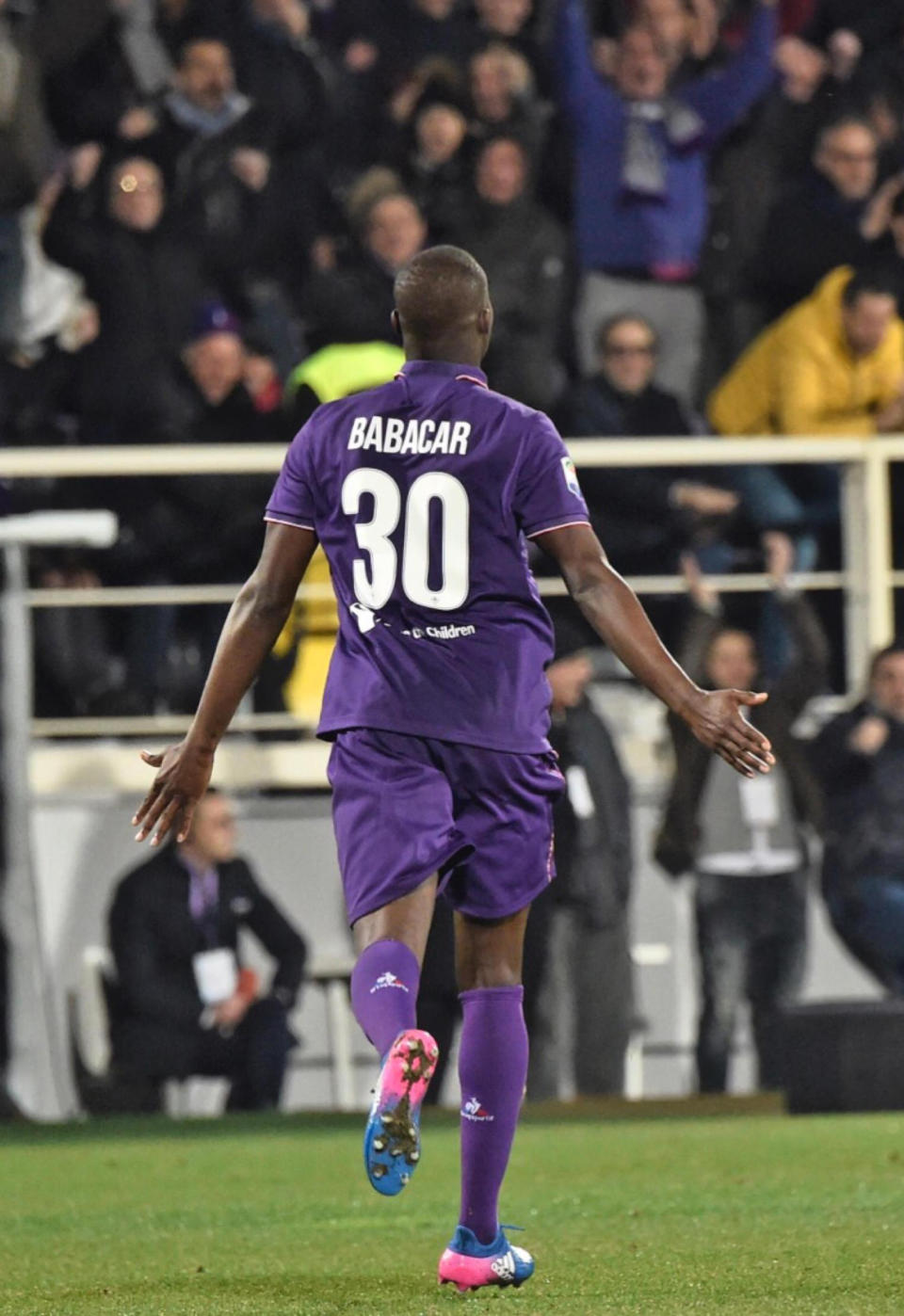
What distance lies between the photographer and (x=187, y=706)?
10891mm

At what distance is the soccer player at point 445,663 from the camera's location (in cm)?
481

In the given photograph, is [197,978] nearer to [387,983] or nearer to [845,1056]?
[845,1056]

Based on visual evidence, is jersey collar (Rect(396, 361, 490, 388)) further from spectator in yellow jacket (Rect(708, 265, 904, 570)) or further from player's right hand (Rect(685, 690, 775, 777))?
spectator in yellow jacket (Rect(708, 265, 904, 570))

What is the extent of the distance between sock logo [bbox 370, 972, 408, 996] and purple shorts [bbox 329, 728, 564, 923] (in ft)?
0.50

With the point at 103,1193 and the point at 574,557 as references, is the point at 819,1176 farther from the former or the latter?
the point at 574,557

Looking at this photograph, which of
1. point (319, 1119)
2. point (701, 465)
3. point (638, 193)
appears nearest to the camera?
point (319, 1119)

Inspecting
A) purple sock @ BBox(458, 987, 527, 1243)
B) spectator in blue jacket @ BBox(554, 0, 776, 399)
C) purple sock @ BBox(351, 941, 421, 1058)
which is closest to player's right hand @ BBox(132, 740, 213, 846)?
purple sock @ BBox(351, 941, 421, 1058)

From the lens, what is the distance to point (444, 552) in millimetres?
4832

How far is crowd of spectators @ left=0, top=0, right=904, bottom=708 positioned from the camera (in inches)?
440

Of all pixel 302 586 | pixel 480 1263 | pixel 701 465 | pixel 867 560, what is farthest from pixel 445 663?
pixel 701 465

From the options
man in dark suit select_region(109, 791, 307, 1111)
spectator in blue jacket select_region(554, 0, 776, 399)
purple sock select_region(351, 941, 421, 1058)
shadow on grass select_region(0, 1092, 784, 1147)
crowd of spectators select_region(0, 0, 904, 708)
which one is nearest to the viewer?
purple sock select_region(351, 941, 421, 1058)

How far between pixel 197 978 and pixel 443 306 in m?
5.82

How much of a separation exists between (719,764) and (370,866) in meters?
6.43

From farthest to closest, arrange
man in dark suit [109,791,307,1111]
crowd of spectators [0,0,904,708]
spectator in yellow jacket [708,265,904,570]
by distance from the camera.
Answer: spectator in yellow jacket [708,265,904,570] < crowd of spectators [0,0,904,708] < man in dark suit [109,791,307,1111]
